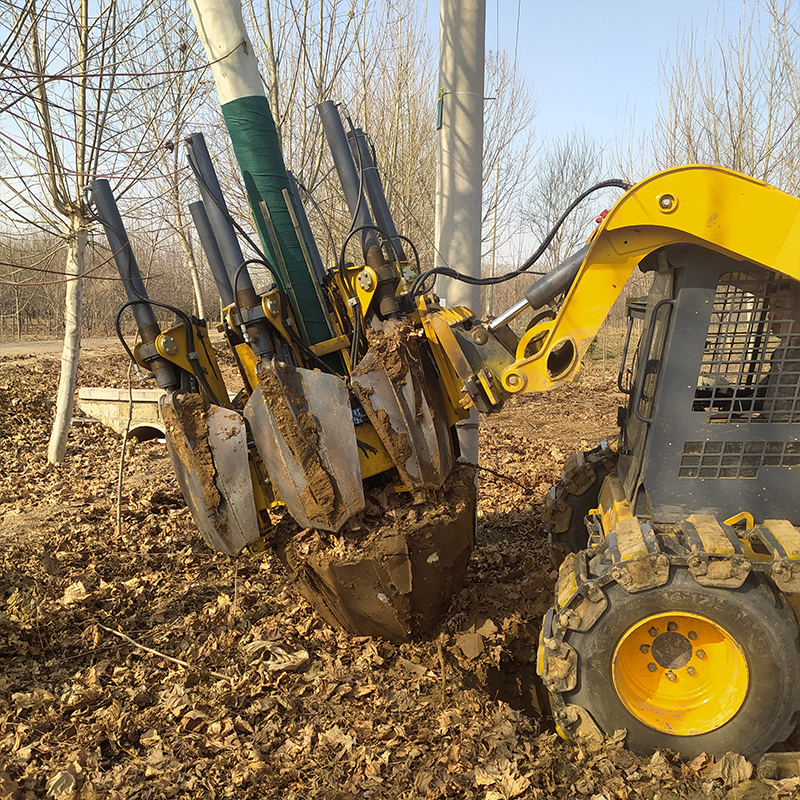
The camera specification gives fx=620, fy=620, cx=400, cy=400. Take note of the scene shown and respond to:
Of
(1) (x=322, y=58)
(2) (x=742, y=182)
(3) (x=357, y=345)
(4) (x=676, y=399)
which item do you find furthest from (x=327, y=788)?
(1) (x=322, y=58)

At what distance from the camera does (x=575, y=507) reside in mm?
4195

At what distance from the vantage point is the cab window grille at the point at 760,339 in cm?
270

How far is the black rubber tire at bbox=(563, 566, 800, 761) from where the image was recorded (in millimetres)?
2619

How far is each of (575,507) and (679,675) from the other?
1.41 m

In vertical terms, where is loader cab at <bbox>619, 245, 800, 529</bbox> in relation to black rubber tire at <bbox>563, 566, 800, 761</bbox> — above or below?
above

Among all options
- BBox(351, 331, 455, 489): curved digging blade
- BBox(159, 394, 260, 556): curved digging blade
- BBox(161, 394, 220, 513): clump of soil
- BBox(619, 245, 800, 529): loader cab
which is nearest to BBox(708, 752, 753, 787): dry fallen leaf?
BBox(619, 245, 800, 529): loader cab

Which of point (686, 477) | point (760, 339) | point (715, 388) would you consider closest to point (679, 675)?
point (686, 477)

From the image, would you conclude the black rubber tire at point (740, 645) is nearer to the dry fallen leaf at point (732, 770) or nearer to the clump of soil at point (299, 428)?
the dry fallen leaf at point (732, 770)

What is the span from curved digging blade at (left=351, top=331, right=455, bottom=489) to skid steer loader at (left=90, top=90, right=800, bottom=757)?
10 mm

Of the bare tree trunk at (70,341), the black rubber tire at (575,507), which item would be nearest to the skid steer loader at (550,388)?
the black rubber tire at (575,507)

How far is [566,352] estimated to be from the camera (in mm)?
2906

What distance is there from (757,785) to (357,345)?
2.67 m

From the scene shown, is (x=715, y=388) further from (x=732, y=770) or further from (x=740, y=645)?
(x=732, y=770)

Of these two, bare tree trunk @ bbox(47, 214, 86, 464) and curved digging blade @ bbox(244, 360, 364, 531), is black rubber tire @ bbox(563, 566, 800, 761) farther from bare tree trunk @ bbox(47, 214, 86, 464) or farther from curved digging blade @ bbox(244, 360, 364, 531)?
bare tree trunk @ bbox(47, 214, 86, 464)
